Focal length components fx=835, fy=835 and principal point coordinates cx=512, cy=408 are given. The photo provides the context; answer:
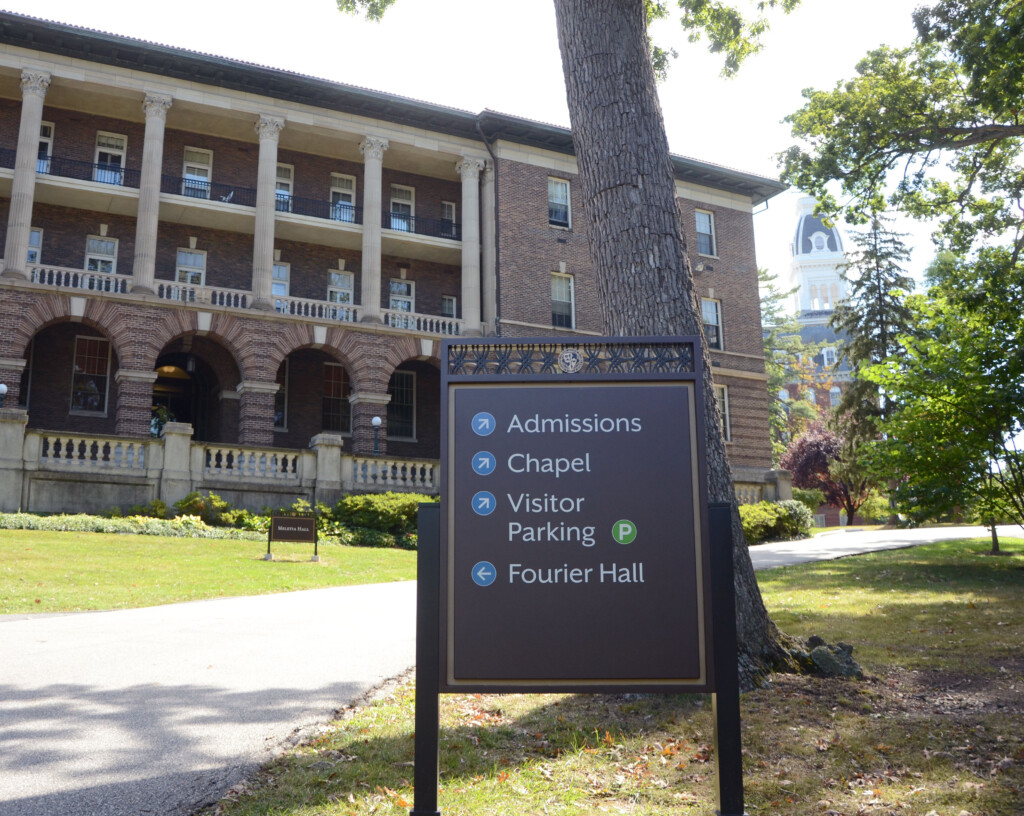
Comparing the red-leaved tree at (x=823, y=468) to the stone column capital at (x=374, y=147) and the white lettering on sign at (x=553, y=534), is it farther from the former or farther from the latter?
the white lettering on sign at (x=553, y=534)

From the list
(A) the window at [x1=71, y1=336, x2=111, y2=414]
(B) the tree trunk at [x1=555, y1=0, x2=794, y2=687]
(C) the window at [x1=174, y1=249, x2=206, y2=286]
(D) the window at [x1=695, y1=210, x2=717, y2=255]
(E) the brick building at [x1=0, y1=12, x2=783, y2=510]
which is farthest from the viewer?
(D) the window at [x1=695, y1=210, x2=717, y2=255]

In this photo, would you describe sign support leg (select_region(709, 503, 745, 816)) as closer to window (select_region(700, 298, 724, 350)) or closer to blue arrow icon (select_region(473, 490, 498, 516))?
blue arrow icon (select_region(473, 490, 498, 516))

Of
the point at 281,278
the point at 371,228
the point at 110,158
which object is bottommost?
the point at 281,278

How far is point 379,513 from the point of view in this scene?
21.0 m

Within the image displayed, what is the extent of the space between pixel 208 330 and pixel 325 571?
43.3ft

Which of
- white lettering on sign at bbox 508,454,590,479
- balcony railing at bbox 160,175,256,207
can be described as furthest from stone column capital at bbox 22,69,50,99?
white lettering on sign at bbox 508,454,590,479

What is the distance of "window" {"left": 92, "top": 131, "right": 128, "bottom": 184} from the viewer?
26406mm

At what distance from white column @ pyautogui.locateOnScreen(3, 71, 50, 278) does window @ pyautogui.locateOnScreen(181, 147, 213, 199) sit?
4400 mm

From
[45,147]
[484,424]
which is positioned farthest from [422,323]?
[484,424]

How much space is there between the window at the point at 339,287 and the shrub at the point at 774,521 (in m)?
15.2

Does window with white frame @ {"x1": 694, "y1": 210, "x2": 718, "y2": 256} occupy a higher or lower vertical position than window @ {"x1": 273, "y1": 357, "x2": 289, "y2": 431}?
higher

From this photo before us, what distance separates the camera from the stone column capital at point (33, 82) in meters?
24.2

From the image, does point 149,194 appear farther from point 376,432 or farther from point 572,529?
point 572,529

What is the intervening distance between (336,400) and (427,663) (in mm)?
26750
